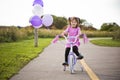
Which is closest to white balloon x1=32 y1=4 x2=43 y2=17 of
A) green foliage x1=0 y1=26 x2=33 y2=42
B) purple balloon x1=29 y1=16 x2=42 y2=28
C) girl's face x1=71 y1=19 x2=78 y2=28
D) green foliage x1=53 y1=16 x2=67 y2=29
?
purple balloon x1=29 y1=16 x2=42 y2=28

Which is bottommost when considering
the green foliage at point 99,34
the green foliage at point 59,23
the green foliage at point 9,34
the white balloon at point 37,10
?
the green foliage at point 99,34

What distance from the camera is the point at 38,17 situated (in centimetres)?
1349

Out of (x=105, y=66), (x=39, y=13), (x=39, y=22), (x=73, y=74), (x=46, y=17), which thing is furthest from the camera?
(x=39, y=13)

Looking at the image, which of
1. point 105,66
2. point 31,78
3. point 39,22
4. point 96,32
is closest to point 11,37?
point 39,22

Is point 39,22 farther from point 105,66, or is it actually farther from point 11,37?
point 11,37

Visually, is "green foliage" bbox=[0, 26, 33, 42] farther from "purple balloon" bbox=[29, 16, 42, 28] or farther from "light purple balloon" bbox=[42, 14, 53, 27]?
"light purple balloon" bbox=[42, 14, 53, 27]

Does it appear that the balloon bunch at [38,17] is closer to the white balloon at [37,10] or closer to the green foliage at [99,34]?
the white balloon at [37,10]

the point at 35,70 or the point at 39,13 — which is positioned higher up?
the point at 39,13

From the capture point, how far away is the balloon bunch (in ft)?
40.4

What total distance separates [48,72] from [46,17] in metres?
3.42

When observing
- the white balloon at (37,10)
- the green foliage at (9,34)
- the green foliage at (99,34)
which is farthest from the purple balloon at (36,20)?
the green foliage at (99,34)

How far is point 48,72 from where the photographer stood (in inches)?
366

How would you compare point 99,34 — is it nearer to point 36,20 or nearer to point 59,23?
point 59,23

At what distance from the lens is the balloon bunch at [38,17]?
40.4 ft
